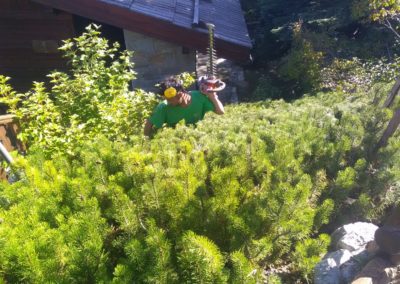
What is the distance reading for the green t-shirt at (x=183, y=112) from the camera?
4.29 metres

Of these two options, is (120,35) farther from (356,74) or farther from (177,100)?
(356,74)

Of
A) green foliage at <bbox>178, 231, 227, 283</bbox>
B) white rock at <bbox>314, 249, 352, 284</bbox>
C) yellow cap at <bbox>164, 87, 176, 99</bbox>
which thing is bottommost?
white rock at <bbox>314, 249, 352, 284</bbox>

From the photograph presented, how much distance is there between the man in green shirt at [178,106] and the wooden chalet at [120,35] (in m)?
3.01

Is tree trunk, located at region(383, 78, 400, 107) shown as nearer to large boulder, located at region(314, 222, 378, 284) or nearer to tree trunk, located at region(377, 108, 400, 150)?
tree trunk, located at region(377, 108, 400, 150)

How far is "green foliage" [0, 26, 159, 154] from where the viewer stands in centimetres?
388

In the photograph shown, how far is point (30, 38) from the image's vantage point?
7891 millimetres

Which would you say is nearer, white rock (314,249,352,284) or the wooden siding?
white rock (314,249,352,284)

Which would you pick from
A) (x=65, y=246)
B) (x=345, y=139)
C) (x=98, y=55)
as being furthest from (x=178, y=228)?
(x=98, y=55)

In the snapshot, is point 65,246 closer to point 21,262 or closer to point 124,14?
point 21,262

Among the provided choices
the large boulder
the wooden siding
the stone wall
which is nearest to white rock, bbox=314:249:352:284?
the large boulder

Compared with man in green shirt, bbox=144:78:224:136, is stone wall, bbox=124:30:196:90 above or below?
below

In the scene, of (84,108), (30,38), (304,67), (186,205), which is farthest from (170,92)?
(304,67)

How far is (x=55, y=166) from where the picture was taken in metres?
3.09

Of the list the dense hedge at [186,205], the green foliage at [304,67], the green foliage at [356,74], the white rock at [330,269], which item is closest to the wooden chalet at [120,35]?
the green foliage at [304,67]
